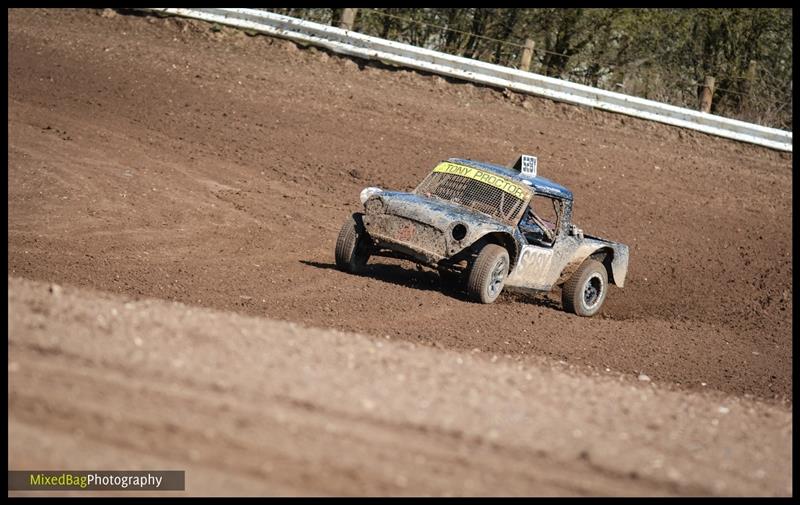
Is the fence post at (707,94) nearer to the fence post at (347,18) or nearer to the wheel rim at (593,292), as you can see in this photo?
the fence post at (347,18)

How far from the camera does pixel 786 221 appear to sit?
60.4ft

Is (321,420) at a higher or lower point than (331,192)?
higher

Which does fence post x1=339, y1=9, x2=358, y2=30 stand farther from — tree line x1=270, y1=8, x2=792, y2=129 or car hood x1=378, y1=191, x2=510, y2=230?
car hood x1=378, y1=191, x2=510, y2=230

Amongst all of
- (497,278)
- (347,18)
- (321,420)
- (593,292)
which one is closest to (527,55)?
(347,18)

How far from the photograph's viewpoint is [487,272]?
1071 cm

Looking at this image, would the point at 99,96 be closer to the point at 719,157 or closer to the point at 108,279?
the point at 108,279

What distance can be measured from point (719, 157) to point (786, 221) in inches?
94.6

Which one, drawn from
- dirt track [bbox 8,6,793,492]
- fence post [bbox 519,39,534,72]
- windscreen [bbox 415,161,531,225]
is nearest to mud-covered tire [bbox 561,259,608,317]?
dirt track [bbox 8,6,793,492]

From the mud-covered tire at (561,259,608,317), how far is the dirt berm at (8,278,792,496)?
5.23m

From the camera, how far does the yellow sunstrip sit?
11.6 meters

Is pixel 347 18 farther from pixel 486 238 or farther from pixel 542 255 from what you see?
pixel 486 238

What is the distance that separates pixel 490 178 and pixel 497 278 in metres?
1.27

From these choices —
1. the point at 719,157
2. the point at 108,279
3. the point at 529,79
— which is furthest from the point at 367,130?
the point at 108,279

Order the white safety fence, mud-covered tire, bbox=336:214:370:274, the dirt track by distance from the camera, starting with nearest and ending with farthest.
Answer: the dirt track < mud-covered tire, bbox=336:214:370:274 < the white safety fence
